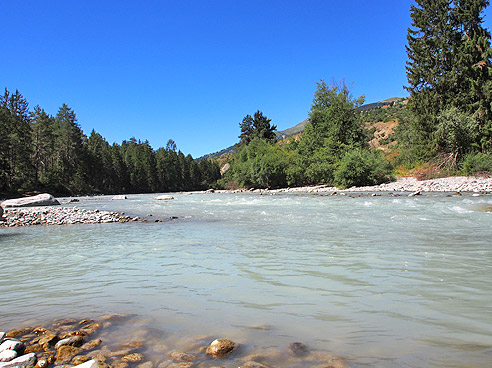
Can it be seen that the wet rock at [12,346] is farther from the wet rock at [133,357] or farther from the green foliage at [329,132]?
the green foliage at [329,132]

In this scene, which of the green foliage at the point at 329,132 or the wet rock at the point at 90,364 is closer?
the wet rock at the point at 90,364

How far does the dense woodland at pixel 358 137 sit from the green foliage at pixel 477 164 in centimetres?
10

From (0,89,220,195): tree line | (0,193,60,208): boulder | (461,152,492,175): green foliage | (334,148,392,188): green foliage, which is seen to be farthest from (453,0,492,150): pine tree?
(0,89,220,195): tree line

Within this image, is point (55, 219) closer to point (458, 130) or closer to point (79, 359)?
point (79, 359)

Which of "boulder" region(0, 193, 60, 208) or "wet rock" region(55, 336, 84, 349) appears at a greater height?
"boulder" region(0, 193, 60, 208)

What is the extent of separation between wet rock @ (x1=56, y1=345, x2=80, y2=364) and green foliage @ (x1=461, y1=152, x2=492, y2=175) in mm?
34642

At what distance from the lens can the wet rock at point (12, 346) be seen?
260 centimetres

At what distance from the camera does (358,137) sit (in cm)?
4381

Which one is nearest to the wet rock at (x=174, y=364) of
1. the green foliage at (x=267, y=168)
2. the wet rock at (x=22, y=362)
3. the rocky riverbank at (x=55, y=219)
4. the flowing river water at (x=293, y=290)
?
the flowing river water at (x=293, y=290)

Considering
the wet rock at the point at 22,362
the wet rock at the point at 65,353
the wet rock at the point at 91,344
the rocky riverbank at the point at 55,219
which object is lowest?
the wet rock at the point at 91,344

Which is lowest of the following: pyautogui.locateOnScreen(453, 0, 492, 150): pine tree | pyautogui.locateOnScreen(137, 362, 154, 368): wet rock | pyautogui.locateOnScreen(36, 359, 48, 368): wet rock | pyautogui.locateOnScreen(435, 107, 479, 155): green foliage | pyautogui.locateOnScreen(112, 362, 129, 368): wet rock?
pyautogui.locateOnScreen(137, 362, 154, 368): wet rock

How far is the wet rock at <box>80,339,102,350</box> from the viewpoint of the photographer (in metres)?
2.73

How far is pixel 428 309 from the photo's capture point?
3.40 meters

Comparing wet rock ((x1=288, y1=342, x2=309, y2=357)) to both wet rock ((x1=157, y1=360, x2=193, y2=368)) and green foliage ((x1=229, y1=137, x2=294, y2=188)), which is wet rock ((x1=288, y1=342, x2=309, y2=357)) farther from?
green foliage ((x1=229, y1=137, x2=294, y2=188))
